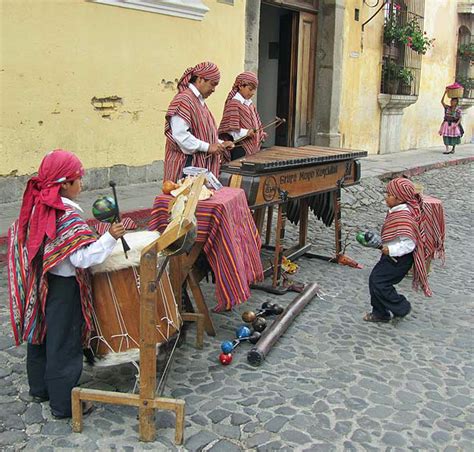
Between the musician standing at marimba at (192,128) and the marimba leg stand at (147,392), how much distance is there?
189 centimetres

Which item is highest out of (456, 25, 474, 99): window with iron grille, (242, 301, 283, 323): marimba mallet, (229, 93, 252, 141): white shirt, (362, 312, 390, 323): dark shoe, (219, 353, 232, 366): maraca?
(456, 25, 474, 99): window with iron grille

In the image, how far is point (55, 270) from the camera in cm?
266

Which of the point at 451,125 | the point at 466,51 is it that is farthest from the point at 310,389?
the point at 466,51

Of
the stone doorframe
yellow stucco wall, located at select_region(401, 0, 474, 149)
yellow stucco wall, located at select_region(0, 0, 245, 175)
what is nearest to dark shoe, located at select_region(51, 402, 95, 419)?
yellow stucco wall, located at select_region(0, 0, 245, 175)

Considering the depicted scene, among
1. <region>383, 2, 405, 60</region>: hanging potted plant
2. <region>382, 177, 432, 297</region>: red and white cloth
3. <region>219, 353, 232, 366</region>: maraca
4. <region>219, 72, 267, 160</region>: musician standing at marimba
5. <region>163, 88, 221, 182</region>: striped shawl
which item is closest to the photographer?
<region>219, 353, 232, 366</region>: maraca

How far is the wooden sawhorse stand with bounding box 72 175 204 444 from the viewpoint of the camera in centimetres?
249

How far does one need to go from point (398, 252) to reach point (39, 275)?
2295 millimetres

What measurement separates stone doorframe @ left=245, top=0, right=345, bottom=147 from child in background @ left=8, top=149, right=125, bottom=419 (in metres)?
9.12

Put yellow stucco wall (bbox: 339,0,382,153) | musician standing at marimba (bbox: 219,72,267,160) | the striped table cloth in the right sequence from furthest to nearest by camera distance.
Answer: yellow stucco wall (bbox: 339,0,382,153), musician standing at marimba (bbox: 219,72,267,160), the striped table cloth

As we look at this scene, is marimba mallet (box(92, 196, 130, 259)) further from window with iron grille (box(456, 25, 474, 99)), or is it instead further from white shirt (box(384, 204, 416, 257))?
window with iron grille (box(456, 25, 474, 99))

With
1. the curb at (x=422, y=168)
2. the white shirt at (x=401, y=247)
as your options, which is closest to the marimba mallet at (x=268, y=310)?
the white shirt at (x=401, y=247)

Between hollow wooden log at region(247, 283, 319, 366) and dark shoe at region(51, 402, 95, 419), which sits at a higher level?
hollow wooden log at region(247, 283, 319, 366)

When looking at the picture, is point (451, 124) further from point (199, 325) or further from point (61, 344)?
point (61, 344)

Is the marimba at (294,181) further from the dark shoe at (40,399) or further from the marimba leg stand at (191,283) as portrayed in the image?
the dark shoe at (40,399)
